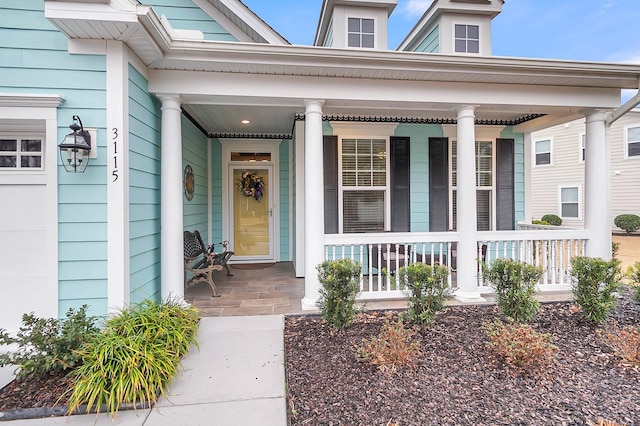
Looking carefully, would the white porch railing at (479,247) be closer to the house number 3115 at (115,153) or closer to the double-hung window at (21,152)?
the house number 3115 at (115,153)

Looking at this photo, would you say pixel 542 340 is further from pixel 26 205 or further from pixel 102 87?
pixel 26 205

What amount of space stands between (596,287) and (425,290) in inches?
68.7

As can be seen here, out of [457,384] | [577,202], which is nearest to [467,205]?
[457,384]

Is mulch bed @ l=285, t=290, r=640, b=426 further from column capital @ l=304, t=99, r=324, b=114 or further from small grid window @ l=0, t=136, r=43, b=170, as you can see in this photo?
small grid window @ l=0, t=136, r=43, b=170

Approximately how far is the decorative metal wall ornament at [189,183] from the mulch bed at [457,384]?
116 inches

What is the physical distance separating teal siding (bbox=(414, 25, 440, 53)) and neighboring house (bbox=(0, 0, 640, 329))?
5 centimetres

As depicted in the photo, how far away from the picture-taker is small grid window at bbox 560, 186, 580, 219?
12523 mm

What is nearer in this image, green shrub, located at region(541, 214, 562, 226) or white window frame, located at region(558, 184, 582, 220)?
white window frame, located at region(558, 184, 582, 220)

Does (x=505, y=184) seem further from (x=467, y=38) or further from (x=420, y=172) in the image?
(x=467, y=38)

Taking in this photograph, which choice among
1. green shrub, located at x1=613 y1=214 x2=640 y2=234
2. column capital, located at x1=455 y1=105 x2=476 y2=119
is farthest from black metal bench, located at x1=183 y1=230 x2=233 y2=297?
green shrub, located at x1=613 y1=214 x2=640 y2=234

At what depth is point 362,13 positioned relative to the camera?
17.8 feet

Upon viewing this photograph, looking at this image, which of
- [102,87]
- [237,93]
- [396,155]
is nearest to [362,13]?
[396,155]

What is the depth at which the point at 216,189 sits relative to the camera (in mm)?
6473

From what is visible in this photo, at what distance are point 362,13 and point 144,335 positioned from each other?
5.65 metres
